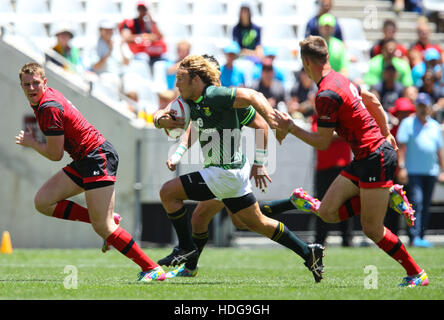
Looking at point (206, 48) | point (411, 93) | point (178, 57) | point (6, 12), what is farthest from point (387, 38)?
point (6, 12)

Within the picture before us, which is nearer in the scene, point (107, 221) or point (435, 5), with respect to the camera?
point (107, 221)

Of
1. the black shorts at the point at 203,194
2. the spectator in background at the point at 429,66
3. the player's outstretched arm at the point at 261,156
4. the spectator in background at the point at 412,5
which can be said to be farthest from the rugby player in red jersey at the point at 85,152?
the spectator in background at the point at 412,5

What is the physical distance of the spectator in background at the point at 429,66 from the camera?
14.8 meters

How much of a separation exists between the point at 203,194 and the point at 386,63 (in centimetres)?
795

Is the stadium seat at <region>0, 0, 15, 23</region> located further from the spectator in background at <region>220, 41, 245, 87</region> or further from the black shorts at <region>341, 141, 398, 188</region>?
the black shorts at <region>341, 141, 398, 188</region>

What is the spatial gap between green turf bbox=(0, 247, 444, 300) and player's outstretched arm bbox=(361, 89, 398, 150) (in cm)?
139

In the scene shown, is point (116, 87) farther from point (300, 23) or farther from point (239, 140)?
point (239, 140)

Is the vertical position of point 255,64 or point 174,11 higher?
point 174,11

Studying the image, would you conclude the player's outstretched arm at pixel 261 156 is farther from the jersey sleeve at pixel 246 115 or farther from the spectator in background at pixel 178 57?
the spectator in background at pixel 178 57

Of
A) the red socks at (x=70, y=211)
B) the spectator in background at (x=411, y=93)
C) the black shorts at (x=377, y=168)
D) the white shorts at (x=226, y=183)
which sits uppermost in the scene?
the black shorts at (x=377, y=168)

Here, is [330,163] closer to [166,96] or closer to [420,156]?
[420,156]

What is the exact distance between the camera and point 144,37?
50.1 ft

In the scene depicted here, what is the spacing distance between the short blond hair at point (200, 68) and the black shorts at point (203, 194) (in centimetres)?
87

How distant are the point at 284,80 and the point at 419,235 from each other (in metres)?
4.03
